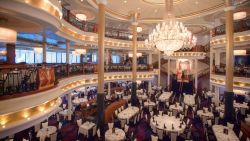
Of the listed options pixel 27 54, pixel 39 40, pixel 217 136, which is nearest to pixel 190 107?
pixel 217 136

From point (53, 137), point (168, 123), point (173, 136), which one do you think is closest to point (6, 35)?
point (53, 137)

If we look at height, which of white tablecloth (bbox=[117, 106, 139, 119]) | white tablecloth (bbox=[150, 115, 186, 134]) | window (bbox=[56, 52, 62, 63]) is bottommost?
white tablecloth (bbox=[117, 106, 139, 119])

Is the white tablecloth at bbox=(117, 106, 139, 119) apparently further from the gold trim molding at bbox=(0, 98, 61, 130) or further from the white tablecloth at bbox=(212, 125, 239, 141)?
the gold trim molding at bbox=(0, 98, 61, 130)

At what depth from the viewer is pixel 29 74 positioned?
5.16m

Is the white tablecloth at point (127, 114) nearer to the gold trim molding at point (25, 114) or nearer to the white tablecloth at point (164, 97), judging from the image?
the white tablecloth at point (164, 97)

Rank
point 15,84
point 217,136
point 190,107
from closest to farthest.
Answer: point 15,84
point 217,136
point 190,107

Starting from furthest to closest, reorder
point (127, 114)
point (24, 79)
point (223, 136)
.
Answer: point (127, 114) → point (223, 136) → point (24, 79)

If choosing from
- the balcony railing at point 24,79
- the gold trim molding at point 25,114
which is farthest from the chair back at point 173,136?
the balcony railing at point 24,79

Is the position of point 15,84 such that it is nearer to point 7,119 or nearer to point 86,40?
point 7,119

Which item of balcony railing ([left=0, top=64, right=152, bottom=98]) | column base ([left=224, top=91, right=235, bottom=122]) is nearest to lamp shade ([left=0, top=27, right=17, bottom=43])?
balcony railing ([left=0, top=64, right=152, bottom=98])

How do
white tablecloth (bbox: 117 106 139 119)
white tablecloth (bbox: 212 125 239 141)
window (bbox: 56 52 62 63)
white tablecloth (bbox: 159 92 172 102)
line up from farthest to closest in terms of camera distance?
window (bbox: 56 52 62 63) < white tablecloth (bbox: 159 92 172 102) < white tablecloth (bbox: 117 106 139 119) < white tablecloth (bbox: 212 125 239 141)

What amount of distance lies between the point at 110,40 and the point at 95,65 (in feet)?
11.9

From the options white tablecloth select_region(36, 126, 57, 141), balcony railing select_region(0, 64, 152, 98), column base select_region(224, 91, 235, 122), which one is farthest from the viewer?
column base select_region(224, 91, 235, 122)

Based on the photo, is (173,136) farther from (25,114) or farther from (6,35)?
(6,35)
